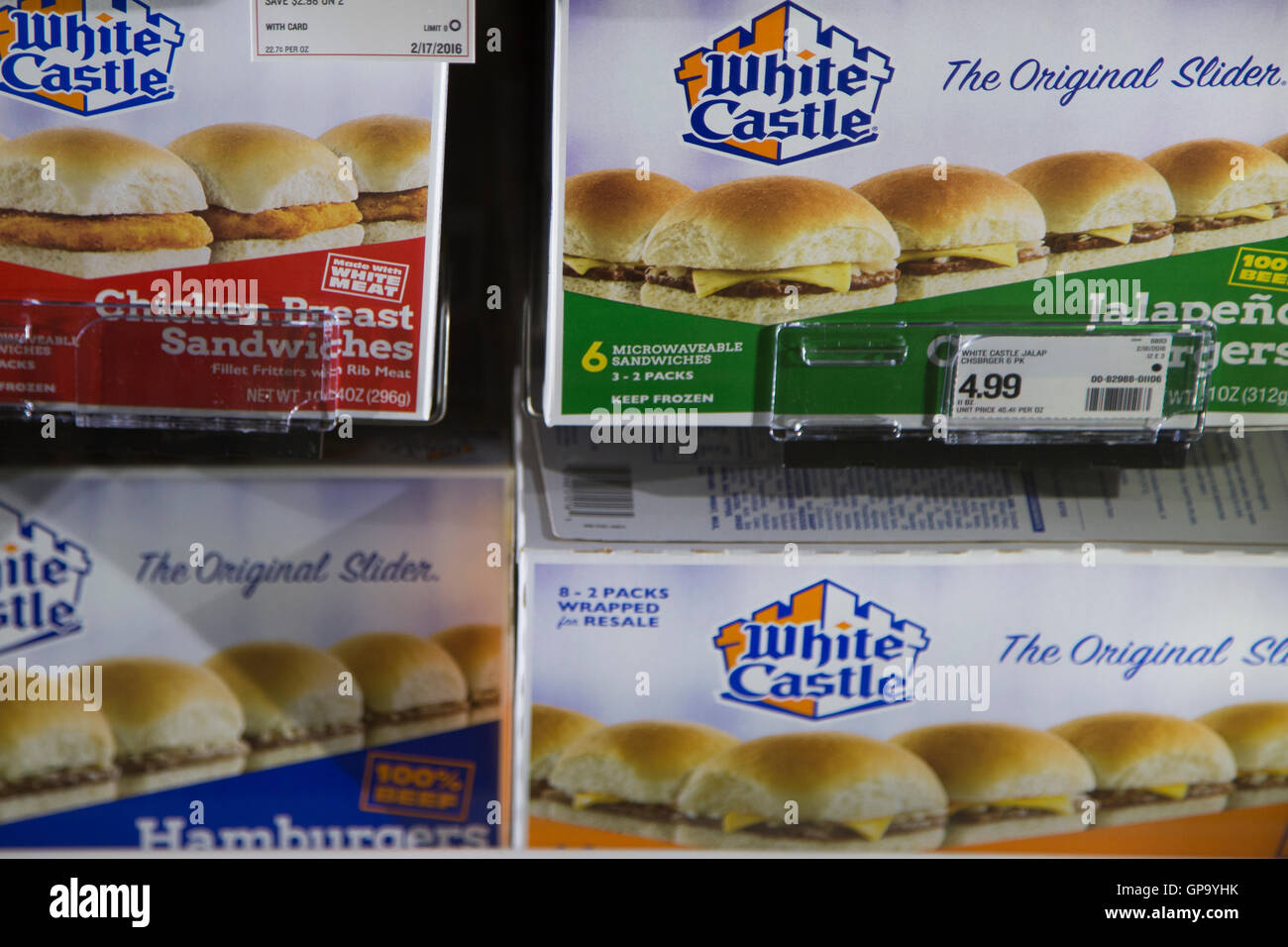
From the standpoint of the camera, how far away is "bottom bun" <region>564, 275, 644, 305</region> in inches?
30.0

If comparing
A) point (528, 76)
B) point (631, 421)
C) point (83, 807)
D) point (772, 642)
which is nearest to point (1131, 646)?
point (772, 642)

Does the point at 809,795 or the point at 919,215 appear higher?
the point at 919,215

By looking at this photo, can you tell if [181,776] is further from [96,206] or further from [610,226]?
[610,226]

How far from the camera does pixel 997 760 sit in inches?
34.0

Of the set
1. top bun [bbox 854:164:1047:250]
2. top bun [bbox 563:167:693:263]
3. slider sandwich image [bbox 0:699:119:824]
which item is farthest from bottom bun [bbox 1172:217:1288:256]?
slider sandwich image [bbox 0:699:119:824]

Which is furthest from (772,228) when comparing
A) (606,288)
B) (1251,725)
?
(1251,725)

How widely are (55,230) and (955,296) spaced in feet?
1.96

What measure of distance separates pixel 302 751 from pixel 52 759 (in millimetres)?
184

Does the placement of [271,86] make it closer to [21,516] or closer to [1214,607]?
[21,516]

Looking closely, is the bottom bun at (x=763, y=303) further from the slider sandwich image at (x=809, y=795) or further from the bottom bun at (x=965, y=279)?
the slider sandwich image at (x=809, y=795)

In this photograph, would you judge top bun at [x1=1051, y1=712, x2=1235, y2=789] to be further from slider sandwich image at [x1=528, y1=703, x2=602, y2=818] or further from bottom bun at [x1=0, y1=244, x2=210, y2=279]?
bottom bun at [x1=0, y1=244, x2=210, y2=279]

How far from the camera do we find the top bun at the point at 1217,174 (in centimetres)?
74

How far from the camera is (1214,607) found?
0.85 metres

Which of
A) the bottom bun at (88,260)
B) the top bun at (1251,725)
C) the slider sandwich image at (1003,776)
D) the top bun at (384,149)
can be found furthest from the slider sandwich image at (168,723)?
the top bun at (1251,725)
